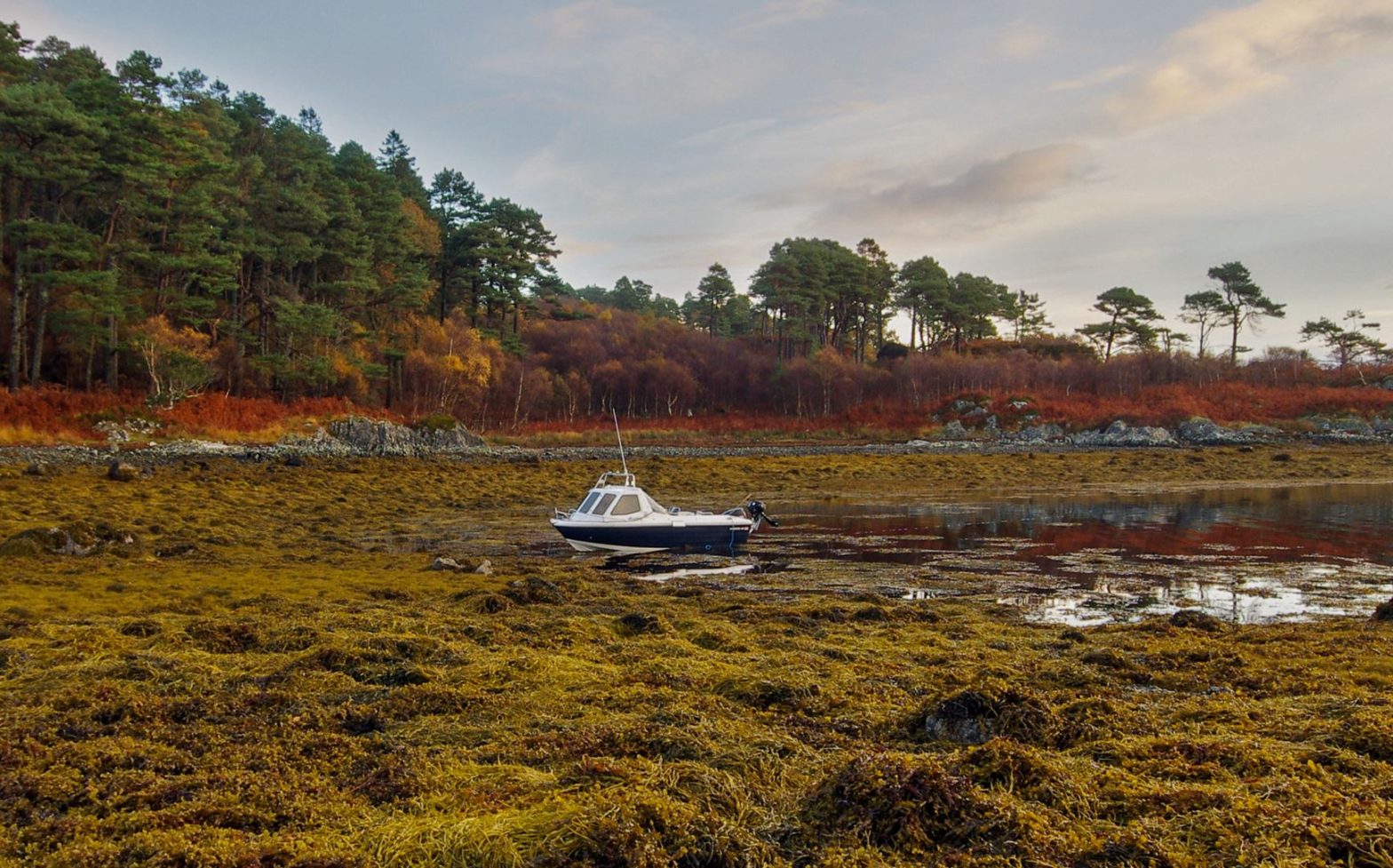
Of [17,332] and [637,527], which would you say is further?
[17,332]

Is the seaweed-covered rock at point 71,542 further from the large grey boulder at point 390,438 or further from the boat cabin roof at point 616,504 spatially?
the large grey boulder at point 390,438

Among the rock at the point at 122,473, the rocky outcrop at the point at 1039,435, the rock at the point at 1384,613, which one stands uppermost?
the rocky outcrop at the point at 1039,435

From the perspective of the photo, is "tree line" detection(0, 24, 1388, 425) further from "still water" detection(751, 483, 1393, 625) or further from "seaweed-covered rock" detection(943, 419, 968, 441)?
"still water" detection(751, 483, 1393, 625)

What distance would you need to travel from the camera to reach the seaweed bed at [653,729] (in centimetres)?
389

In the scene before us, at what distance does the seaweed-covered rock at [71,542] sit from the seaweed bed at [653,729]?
36.7 inches

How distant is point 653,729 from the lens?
5.53m

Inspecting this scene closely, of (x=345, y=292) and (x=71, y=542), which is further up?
(x=345, y=292)

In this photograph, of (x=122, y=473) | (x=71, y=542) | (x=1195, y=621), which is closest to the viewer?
(x=1195, y=621)

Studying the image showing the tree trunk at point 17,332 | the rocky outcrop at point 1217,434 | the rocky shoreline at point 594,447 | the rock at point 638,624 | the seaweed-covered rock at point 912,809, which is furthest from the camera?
the rocky outcrop at point 1217,434

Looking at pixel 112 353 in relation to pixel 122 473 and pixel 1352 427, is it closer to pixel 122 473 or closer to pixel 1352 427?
pixel 122 473

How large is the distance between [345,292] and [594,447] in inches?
784

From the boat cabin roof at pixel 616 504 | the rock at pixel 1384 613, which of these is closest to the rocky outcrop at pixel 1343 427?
the rock at pixel 1384 613

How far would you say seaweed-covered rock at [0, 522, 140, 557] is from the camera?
522 inches

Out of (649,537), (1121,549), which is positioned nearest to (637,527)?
(649,537)
